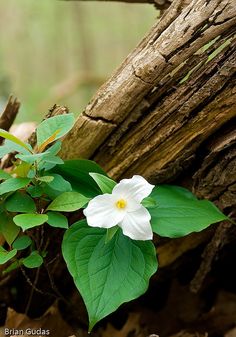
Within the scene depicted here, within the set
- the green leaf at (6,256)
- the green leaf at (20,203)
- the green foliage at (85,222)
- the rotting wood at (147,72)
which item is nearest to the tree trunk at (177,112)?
the rotting wood at (147,72)

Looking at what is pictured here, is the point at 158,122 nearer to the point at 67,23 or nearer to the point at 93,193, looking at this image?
the point at 93,193

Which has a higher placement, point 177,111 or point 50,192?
point 177,111

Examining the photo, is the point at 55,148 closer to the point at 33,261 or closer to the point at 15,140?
the point at 15,140

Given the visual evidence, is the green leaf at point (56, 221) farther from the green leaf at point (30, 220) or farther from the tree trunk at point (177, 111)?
the tree trunk at point (177, 111)

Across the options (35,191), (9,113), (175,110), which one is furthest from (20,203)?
(175,110)

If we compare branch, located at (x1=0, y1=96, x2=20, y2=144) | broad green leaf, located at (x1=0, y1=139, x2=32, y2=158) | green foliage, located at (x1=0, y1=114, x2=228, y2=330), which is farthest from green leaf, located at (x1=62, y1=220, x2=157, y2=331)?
branch, located at (x1=0, y1=96, x2=20, y2=144)

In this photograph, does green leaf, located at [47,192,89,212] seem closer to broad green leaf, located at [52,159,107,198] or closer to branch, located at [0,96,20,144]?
broad green leaf, located at [52,159,107,198]
